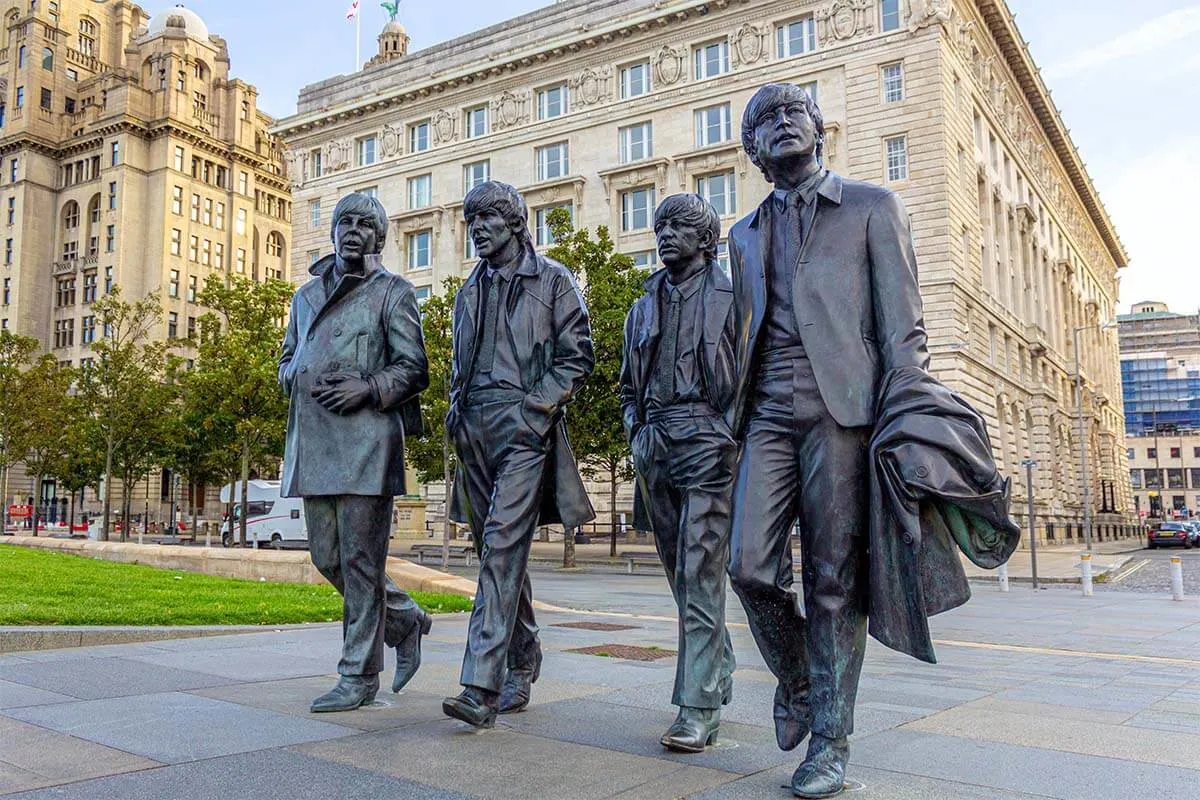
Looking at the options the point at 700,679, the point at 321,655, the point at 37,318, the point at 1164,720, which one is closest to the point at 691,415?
the point at 700,679

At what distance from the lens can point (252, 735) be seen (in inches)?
169

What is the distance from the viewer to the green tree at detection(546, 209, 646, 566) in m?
28.5

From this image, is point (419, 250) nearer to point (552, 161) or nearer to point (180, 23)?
point (552, 161)

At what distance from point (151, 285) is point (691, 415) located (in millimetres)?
80871

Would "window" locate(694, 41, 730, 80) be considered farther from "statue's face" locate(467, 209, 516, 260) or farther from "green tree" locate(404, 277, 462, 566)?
"statue's face" locate(467, 209, 516, 260)

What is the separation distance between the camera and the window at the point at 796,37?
42.0 meters

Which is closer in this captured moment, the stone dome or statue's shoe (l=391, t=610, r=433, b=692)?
statue's shoe (l=391, t=610, r=433, b=692)

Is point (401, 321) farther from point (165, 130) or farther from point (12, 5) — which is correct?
point (12, 5)

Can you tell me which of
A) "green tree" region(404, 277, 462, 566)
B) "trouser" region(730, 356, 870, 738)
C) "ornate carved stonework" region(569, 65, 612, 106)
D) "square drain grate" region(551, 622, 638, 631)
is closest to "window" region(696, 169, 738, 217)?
"ornate carved stonework" region(569, 65, 612, 106)

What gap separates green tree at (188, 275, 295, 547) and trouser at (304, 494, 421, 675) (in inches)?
1182

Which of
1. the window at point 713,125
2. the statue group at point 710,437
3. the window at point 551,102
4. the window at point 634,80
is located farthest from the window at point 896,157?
the statue group at point 710,437

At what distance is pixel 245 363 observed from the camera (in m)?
34.7

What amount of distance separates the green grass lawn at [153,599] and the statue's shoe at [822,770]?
664cm

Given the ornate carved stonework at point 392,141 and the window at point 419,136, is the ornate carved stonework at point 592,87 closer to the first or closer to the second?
the window at point 419,136
